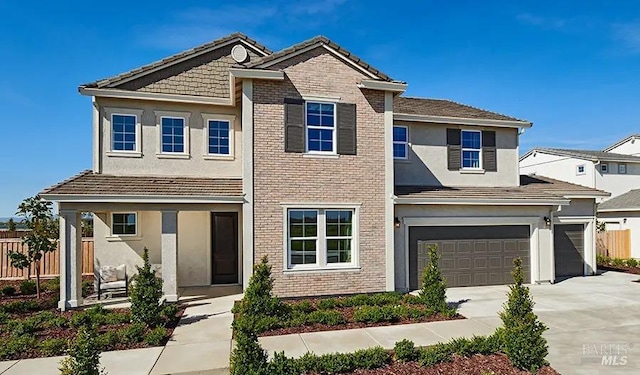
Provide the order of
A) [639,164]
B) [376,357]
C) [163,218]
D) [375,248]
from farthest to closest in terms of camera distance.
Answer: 1. [639,164]
2. [375,248]
3. [163,218]
4. [376,357]

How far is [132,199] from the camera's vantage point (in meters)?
10.1

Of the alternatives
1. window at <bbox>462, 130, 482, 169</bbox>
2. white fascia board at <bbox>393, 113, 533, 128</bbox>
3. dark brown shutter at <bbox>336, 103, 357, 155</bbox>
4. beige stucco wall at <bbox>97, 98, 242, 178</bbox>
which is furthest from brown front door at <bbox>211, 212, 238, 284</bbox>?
window at <bbox>462, 130, 482, 169</bbox>

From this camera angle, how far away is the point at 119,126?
39.3ft

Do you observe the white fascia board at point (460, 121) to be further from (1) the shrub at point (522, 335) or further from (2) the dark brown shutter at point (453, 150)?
(1) the shrub at point (522, 335)

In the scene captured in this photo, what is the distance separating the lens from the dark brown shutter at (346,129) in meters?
11.2

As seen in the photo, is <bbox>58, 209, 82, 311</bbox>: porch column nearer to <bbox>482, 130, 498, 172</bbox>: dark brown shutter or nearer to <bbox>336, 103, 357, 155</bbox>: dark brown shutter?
<bbox>336, 103, 357, 155</bbox>: dark brown shutter

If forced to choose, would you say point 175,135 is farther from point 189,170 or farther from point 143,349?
point 143,349

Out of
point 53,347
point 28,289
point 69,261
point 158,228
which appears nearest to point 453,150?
point 158,228

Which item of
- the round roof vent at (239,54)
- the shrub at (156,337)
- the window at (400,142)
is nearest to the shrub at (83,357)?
the shrub at (156,337)

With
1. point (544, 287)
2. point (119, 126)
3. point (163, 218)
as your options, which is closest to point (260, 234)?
point (163, 218)

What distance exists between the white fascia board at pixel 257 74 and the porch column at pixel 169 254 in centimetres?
432

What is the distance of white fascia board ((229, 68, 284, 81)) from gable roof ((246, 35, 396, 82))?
9.5 inches

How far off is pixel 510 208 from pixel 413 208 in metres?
3.75

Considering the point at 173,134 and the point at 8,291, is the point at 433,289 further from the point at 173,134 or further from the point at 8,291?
the point at 8,291
